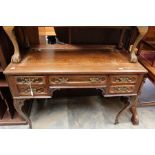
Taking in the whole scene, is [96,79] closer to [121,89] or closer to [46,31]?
[121,89]

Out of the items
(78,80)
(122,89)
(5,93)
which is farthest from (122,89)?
(5,93)

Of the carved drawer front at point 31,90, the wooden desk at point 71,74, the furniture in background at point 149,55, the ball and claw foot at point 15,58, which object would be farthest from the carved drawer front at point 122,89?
the ball and claw foot at point 15,58

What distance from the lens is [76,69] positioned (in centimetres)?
111

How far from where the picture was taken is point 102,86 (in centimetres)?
Result: 120

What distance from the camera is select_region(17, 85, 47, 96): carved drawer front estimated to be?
1.16m

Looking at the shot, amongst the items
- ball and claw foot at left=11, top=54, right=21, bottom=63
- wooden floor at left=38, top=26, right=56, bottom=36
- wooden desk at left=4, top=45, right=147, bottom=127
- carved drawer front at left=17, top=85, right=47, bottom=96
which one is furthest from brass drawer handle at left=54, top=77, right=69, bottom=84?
wooden floor at left=38, top=26, right=56, bottom=36

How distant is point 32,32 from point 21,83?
0.48 meters

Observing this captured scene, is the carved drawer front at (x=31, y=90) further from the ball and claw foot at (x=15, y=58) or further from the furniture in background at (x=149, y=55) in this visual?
the furniture in background at (x=149, y=55)

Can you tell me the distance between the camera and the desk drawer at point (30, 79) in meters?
1.11

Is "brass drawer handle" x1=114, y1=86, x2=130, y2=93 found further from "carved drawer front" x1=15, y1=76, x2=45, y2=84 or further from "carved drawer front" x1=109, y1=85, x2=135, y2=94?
"carved drawer front" x1=15, y1=76, x2=45, y2=84

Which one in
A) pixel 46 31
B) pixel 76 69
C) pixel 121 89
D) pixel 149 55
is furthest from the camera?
pixel 149 55

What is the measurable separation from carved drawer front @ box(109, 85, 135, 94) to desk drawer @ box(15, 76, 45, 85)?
52 cm

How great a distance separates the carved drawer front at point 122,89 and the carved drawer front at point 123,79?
0.14 feet

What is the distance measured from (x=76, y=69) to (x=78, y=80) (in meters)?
0.09
